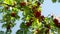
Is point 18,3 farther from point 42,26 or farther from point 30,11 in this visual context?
point 42,26

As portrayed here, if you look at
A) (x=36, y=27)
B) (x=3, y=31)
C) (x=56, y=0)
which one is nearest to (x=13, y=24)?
(x=3, y=31)

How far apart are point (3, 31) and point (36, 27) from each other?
225 millimetres

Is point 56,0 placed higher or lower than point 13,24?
higher

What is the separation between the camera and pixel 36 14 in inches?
47.0

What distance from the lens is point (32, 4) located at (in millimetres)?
1304

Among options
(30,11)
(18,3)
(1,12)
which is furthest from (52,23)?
(1,12)

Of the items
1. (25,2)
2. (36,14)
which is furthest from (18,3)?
(36,14)

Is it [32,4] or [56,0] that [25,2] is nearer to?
[32,4]

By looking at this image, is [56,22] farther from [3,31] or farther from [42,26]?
[3,31]

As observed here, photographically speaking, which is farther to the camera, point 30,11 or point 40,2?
point 40,2

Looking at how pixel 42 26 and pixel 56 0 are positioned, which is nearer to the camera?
pixel 42 26

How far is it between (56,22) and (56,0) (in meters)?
0.16

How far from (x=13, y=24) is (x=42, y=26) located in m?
0.23

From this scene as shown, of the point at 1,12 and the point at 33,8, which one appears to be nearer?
the point at 33,8
